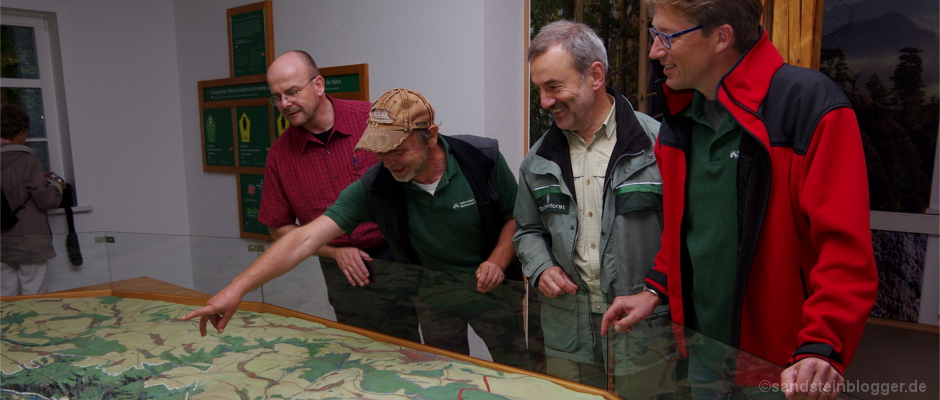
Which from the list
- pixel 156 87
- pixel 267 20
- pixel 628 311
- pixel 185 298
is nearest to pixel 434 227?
pixel 628 311

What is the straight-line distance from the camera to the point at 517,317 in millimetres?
1802

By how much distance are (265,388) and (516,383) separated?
2.55 feet

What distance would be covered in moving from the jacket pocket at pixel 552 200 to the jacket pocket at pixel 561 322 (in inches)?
10.9

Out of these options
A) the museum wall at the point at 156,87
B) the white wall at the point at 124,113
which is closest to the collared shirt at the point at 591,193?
the museum wall at the point at 156,87

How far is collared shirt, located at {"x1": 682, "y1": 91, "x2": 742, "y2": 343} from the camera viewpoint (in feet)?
4.18

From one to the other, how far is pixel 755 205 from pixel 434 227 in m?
1.16

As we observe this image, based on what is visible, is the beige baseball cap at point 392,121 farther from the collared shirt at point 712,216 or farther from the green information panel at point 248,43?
the green information panel at point 248,43

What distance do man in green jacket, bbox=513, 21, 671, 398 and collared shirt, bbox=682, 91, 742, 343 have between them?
0.29 m

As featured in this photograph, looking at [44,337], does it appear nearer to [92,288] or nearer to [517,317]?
[92,288]

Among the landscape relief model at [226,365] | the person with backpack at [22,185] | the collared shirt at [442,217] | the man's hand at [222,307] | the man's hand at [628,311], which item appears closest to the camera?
the man's hand at [628,311]

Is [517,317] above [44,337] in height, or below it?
above

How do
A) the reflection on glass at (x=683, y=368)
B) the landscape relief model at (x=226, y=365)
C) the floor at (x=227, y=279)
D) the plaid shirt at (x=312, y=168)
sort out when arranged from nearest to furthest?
1. the reflection on glass at (x=683, y=368)
2. the landscape relief model at (x=226, y=365)
3. the floor at (x=227, y=279)
4. the plaid shirt at (x=312, y=168)

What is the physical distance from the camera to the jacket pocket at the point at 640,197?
1.71 m

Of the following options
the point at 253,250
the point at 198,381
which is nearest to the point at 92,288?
the point at 253,250
